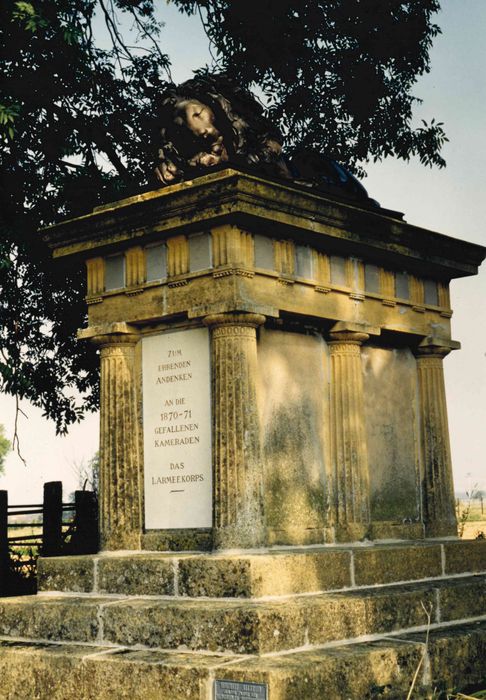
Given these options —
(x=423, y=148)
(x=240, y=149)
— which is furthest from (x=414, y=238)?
(x=423, y=148)

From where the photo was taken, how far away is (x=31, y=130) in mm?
14266

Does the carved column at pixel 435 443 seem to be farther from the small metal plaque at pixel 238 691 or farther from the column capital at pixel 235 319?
the small metal plaque at pixel 238 691

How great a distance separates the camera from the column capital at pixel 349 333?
385 inches

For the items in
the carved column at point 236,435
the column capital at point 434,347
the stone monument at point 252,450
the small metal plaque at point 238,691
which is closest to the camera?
the small metal plaque at point 238,691

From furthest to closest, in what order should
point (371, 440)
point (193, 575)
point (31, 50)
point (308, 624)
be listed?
1. point (31, 50)
2. point (371, 440)
3. point (193, 575)
4. point (308, 624)

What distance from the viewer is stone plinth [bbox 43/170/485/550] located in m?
8.77

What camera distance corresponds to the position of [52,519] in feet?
55.4

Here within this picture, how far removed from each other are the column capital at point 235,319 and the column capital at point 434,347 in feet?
8.25

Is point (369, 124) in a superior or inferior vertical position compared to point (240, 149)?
superior

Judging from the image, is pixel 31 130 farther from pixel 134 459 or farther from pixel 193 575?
pixel 193 575

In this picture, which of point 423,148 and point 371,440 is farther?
point 423,148

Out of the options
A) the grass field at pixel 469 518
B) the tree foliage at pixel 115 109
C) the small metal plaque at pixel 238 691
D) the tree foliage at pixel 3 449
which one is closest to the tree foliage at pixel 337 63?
the tree foliage at pixel 115 109

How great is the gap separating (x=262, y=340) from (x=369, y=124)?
855 cm

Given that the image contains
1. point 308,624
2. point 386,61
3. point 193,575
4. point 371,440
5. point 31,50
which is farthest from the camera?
point 386,61
